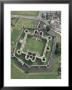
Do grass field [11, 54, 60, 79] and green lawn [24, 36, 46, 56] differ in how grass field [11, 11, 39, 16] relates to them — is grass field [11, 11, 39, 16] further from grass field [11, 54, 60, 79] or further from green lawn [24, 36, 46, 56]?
grass field [11, 54, 60, 79]

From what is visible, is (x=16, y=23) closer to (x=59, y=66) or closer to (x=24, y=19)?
(x=24, y=19)

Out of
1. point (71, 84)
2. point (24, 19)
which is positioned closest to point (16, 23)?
point (24, 19)

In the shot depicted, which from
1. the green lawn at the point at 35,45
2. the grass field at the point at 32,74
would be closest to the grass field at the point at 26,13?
the green lawn at the point at 35,45

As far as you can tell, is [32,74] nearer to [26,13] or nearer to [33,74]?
[33,74]

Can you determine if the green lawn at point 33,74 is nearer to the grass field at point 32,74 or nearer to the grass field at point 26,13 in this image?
the grass field at point 32,74

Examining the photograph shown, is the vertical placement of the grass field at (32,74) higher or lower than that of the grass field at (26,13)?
lower

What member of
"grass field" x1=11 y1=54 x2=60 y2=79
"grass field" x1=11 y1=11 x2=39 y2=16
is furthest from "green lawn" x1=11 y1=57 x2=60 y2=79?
"grass field" x1=11 y1=11 x2=39 y2=16

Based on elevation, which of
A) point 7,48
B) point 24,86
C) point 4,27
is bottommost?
point 24,86

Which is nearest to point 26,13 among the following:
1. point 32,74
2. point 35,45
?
point 35,45
